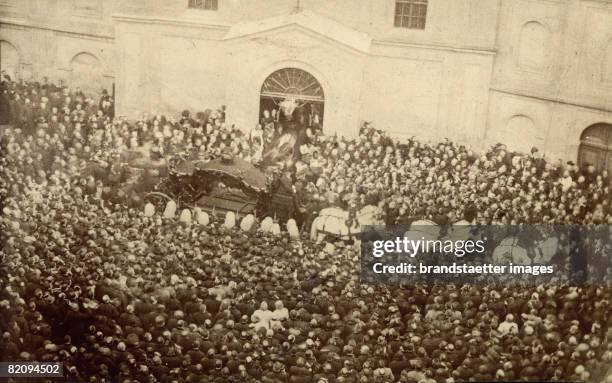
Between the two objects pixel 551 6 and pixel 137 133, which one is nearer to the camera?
pixel 551 6

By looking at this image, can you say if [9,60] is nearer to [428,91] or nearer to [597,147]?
[428,91]

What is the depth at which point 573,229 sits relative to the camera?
5875 mm

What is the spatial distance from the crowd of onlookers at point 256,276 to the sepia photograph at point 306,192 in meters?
0.02

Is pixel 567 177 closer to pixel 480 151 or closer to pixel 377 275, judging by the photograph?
pixel 480 151

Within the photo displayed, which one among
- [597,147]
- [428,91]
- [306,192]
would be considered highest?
[428,91]

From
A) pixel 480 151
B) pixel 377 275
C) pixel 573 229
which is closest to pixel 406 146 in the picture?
pixel 480 151

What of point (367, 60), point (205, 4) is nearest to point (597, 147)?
point (367, 60)

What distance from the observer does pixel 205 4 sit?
19.4ft

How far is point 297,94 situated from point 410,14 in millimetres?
1138

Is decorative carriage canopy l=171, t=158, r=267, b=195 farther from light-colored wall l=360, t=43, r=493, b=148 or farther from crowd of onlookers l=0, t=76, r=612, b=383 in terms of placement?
light-colored wall l=360, t=43, r=493, b=148

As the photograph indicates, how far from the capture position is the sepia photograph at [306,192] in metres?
5.82

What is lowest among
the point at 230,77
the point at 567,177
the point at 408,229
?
the point at 408,229

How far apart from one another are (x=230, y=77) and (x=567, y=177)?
2.94 m

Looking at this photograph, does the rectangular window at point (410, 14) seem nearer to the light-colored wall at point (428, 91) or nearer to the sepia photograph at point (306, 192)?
the sepia photograph at point (306, 192)
